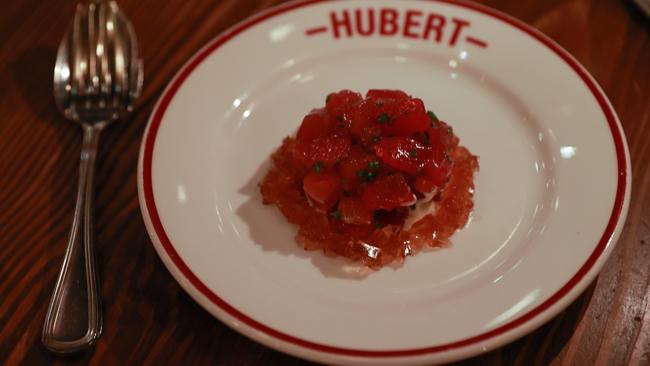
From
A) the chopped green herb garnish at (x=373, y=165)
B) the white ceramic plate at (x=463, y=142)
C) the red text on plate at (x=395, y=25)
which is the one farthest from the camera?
the red text on plate at (x=395, y=25)

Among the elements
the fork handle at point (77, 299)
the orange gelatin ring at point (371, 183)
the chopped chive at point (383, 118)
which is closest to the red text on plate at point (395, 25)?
the orange gelatin ring at point (371, 183)

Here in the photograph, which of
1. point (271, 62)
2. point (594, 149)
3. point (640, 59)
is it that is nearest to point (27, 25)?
point (271, 62)

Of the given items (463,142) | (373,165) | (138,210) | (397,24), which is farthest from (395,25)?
(138,210)

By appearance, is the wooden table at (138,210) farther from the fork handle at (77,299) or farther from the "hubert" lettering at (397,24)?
the "hubert" lettering at (397,24)

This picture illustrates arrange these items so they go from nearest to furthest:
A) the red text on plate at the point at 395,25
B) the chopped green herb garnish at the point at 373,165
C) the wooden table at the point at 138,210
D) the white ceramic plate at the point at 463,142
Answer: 1. the white ceramic plate at the point at 463,142
2. the wooden table at the point at 138,210
3. the chopped green herb garnish at the point at 373,165
4. the red text on plate at the point at 395,25

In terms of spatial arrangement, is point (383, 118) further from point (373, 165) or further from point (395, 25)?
point (395, 25)

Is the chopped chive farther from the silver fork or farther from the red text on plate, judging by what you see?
the silver fork

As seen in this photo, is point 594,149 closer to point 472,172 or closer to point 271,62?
point 472,172
